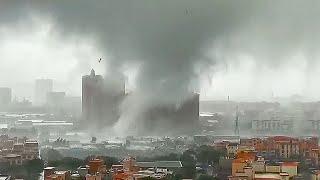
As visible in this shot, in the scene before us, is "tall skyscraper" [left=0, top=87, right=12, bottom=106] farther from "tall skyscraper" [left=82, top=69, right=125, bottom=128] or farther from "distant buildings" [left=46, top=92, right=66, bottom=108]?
"tall skyscraper" [left=82, top=69, right=125, bottom=128]

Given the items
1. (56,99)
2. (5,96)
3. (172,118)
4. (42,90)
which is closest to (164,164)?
(172,118)

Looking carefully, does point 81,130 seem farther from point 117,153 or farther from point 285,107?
point 285,107

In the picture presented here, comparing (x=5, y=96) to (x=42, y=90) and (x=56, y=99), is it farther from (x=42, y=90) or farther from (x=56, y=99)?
(x=56, y=99)

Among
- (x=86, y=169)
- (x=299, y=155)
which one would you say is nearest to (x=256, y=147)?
(x=299, y=155)

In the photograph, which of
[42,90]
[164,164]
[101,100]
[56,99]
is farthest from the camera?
[42,90]

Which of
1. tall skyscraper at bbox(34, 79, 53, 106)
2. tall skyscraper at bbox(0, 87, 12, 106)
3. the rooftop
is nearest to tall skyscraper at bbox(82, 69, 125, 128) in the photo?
tall skyscraper at bbox(34, 79, 53, 106)

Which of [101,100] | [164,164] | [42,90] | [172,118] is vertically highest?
[42,90]

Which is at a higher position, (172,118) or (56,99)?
(56,99)

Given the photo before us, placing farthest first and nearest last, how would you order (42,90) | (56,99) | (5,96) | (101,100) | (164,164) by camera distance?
(42,90), (56,99), (5,96), (101,100), (164,164)
